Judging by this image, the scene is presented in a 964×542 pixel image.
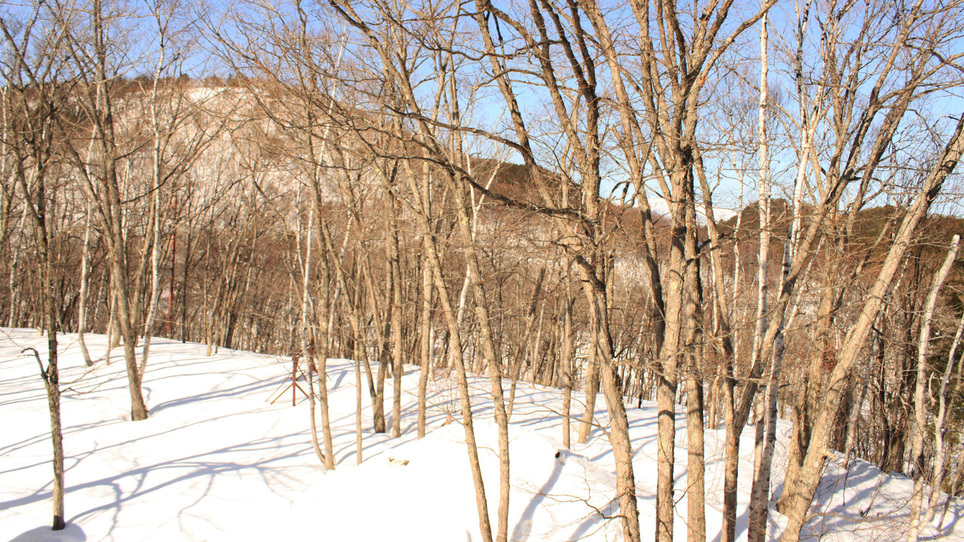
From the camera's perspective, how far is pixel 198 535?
616 cm

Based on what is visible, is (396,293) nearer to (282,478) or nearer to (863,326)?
(282,478)

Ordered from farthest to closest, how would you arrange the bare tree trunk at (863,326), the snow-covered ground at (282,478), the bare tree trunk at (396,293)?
1. the bare tree trunk at (396,293)
2. the snow-covered ground at (282,478)
3. the bare tree trunk at (863,326)

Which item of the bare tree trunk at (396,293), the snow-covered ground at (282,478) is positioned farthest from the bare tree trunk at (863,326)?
the bare tree trunk at (396,293)

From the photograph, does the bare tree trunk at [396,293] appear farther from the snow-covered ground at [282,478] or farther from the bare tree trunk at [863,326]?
the bare tree trunk at [863,326]

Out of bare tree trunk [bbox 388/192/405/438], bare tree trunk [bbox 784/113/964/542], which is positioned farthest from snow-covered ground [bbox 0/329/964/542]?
bare tree trunk [bbox 784/113/964/542]

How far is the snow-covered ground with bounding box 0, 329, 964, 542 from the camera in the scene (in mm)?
6020

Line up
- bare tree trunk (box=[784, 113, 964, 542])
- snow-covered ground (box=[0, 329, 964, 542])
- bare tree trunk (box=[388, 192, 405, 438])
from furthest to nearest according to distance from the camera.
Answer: bare tree trunk (box=[388, 192, 405, 438]) → snow-covered ground (box=[0, 329, 964, 542]) → bare tree trunk (box=[784, 113, 964, 542])

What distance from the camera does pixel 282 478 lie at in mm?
7504

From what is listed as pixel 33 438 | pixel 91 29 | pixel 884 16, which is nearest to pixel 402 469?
pixel 33 438

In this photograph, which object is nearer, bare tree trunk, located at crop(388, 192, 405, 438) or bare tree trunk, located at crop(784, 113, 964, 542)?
bare tree trunk, located at crop(784, 113, 964, 542)

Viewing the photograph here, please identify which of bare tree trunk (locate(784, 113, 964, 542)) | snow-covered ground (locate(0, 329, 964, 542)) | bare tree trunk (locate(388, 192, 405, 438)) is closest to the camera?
bare tree trunk (locate(784, 113, 964, 542))

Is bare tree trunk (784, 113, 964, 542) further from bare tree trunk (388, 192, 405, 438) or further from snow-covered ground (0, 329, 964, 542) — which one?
bare tree trunk (388, 192, 405, 438)

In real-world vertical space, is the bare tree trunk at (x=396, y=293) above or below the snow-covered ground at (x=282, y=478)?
above

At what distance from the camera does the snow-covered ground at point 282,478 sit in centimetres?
602
